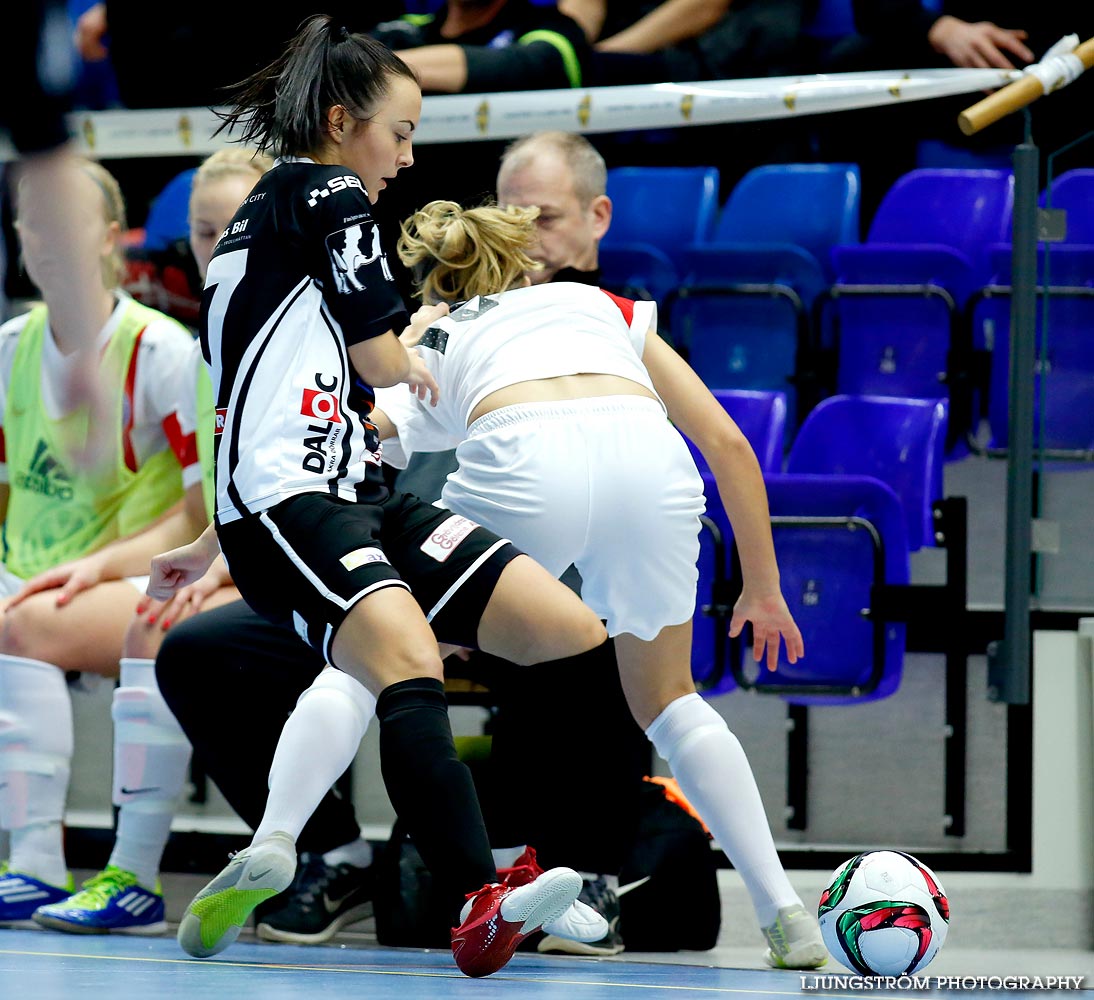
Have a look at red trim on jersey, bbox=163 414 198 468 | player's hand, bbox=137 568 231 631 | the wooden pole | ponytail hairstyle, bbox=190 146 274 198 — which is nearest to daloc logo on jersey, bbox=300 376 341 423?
player's hand, bbox=137 568 231 631

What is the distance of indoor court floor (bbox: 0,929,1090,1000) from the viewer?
224 centimetres

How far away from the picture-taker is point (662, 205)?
19.6ft

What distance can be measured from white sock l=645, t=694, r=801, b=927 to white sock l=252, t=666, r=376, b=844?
61cm

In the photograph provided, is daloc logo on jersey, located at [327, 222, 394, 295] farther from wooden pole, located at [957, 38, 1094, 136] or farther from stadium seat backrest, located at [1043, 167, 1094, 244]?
stadium seat backrest, located at [1043, 167, 1094, 244]

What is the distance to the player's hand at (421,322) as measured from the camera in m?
3.02

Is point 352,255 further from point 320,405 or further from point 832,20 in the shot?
point 832,20

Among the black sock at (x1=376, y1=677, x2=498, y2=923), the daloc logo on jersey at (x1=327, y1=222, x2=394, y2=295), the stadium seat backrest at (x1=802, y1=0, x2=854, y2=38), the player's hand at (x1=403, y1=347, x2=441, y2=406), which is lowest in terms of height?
the black sock at (x1=376, y1=677, x2=498, y2=923)

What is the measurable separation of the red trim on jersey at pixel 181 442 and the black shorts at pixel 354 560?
123cm

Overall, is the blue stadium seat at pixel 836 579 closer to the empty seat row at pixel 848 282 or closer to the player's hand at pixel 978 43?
the empty seat row at pixel 848 282

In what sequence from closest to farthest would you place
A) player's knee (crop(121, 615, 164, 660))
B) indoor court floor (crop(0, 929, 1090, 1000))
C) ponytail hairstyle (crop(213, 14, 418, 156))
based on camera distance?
indoor court floor (crop(0, 929, 1090, 1000))
ponytail hairstyle (crop(213, 14, 418, 156))
player's knee (crop(121, 615, 164, 660))

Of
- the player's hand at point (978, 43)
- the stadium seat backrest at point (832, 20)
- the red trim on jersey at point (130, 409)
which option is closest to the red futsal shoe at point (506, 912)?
the red trim on jersey at point (130, 409)

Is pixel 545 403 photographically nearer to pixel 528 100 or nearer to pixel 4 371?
pixel 4 371

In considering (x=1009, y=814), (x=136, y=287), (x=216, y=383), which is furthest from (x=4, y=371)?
(x=1009, y=814)

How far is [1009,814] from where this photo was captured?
390 centimetres
